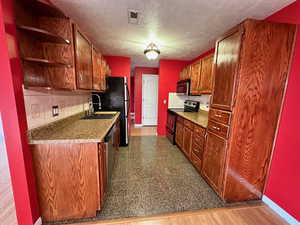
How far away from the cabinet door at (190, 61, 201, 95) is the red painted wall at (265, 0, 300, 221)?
1425mm

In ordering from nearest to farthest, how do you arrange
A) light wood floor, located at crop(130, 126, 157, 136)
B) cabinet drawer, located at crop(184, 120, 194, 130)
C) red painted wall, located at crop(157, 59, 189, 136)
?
cabinet drawer, located at crop(184, 120, 194, 130), red painted wall, located at crop(157, 59, 189, 136), light wood floor, located at crop(130, 126, 157, 136)

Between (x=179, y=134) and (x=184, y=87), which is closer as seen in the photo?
(x=179, y=134)

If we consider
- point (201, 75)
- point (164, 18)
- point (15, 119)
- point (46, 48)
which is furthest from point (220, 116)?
point (46, 48)

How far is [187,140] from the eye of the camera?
2.60 m

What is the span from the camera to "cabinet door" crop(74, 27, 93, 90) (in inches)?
57.9

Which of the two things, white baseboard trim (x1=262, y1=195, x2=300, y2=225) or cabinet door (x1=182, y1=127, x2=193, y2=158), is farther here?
cabinet door (x1=182, y1=127, x2=193, y2=158)

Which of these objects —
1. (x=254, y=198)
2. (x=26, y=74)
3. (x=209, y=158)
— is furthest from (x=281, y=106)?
(x=26, y=74)

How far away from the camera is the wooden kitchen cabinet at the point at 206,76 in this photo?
7.99 feet

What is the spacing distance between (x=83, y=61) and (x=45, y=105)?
2.37 ft

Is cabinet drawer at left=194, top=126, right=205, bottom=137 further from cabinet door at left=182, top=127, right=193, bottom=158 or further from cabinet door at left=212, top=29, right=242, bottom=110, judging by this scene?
cabinet door at left=212, top=29, right=242, bottom=110

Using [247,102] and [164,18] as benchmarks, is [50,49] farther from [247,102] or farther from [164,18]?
[247,102]

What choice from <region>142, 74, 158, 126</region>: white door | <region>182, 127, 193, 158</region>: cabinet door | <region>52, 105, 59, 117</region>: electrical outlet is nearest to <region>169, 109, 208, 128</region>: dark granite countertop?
<region>182, 127, 193, 158</region>: cabinet door

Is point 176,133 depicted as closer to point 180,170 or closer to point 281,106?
point 180,170

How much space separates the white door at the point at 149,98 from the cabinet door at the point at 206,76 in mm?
2752
